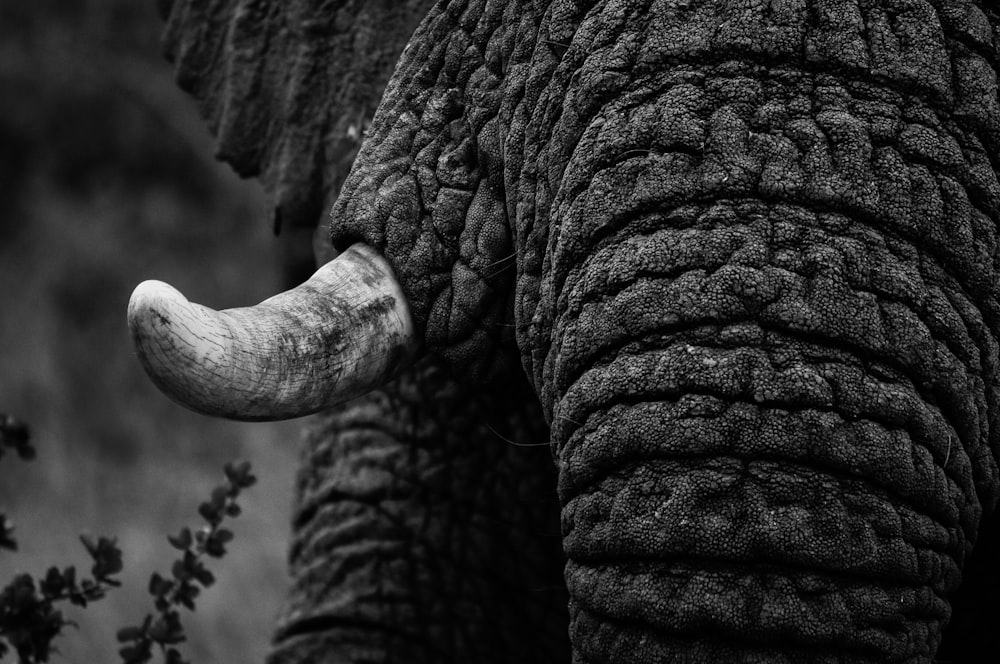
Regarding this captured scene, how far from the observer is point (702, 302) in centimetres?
165

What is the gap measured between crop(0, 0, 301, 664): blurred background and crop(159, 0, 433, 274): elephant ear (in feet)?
Answer: 13.0

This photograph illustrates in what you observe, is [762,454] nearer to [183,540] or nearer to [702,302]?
[702,302]

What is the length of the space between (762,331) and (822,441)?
0.14m

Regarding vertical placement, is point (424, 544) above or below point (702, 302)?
above

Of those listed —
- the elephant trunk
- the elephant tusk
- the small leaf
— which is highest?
the small leaf

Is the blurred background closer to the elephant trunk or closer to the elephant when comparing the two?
the elephant

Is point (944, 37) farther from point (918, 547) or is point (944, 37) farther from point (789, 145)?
point (918, 547)

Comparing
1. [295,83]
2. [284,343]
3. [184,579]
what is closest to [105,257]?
[295,83]

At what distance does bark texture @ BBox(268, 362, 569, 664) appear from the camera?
2729 mm

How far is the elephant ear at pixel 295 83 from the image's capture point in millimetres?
2641

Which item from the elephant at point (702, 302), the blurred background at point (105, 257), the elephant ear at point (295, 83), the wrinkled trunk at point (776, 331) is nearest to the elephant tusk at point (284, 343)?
the elephant at point (702, 302)

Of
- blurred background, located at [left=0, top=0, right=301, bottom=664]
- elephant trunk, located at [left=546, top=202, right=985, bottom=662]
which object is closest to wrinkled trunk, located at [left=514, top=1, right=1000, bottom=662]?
elephant trunk, located at [left=546, top=202, right=985, bottom=662]

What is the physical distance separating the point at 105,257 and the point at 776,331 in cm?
692

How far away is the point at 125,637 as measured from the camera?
260 cm
